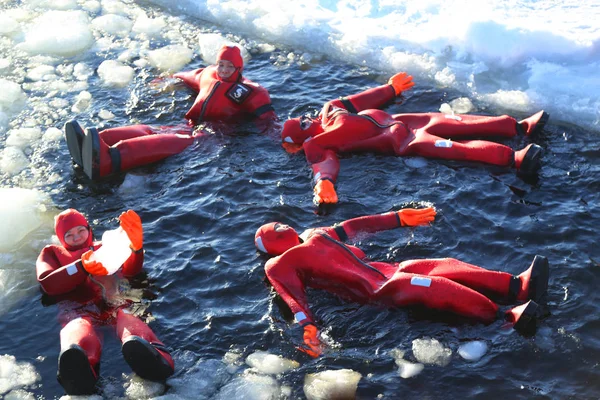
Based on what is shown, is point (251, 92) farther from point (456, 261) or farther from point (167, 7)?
point (167, 7)

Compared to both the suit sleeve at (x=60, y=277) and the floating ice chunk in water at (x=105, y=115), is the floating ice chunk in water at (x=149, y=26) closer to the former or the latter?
the floating ice chunk in water at (x=105, y=115)

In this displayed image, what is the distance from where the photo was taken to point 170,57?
40.9 feet

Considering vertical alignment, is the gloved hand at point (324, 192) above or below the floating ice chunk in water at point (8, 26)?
below

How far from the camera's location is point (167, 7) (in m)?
14.8

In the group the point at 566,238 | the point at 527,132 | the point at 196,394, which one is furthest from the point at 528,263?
the point at 196,394

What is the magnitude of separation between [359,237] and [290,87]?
14.3 ft

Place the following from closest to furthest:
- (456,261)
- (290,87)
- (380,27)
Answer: (456,261), (290,87), (380,27)

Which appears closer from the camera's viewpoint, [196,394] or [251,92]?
[196,394]

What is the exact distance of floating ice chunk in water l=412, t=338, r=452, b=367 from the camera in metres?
6.11

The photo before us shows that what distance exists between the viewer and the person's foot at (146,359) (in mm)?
5910

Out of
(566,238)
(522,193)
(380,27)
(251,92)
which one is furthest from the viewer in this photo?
(380,27)

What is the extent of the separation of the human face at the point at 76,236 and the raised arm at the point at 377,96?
13.2 ft

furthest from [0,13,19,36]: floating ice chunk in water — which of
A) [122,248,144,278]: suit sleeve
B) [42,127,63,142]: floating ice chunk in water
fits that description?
[122,248,144,278]: suit sleeve

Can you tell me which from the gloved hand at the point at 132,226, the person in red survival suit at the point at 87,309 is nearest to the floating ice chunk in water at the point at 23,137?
the person in red survival suit at the point at 87,309
